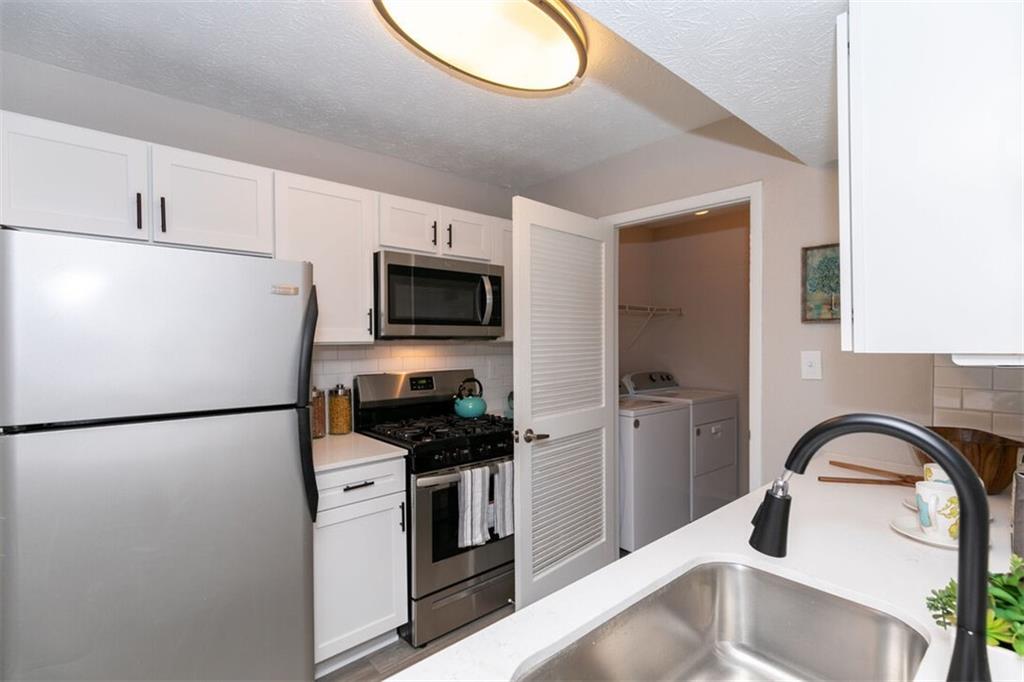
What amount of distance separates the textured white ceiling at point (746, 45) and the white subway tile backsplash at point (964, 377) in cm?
96

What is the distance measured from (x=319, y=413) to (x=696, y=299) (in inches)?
122

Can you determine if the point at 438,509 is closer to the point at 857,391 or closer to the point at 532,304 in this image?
the point at 532,304

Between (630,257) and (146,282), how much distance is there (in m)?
3.52

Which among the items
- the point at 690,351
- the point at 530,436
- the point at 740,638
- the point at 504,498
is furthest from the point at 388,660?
the point at 690,351

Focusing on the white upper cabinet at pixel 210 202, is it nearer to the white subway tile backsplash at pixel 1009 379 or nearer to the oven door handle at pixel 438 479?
the oven door handle at pixel 438 479

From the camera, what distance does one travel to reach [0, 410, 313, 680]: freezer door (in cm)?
125

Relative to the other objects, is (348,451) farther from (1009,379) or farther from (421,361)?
(1009,379)

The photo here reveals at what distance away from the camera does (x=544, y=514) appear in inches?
91.7

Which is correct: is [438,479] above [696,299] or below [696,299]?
below

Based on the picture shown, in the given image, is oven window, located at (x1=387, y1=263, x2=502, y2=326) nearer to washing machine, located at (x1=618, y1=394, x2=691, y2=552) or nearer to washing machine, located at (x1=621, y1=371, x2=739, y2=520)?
washing machine, located at (x1=618, y1=394, x2=691, y2=552)

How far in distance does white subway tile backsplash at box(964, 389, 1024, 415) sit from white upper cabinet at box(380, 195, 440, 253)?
2292 millimetres

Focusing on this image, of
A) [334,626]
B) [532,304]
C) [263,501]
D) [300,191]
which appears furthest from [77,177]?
[334,626]

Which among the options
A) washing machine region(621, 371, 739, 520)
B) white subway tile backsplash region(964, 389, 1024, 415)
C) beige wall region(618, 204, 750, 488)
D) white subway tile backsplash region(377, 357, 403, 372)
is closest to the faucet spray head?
white subway tile backsplash region(964, 389, 1024, 415)

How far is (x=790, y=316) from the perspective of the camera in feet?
6.86
